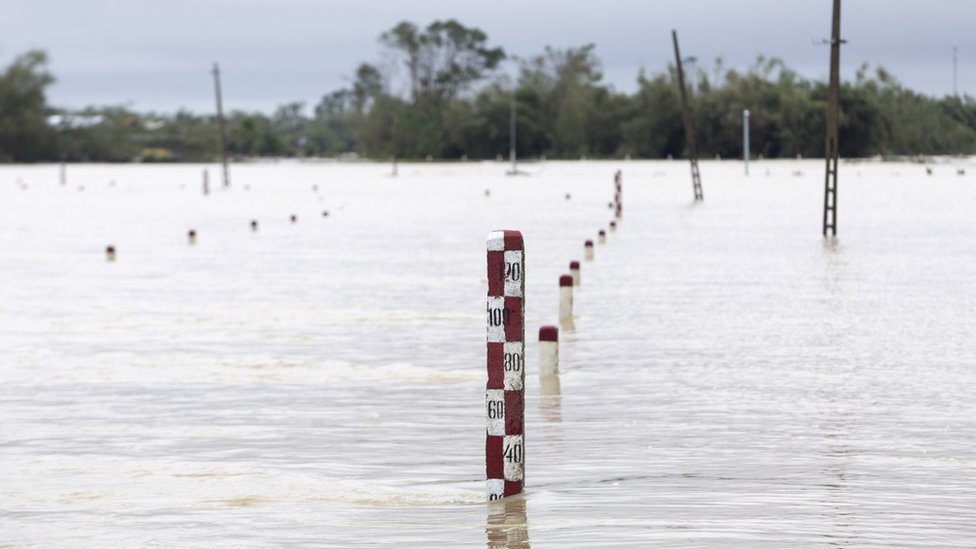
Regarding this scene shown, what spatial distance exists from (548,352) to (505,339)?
5.91m

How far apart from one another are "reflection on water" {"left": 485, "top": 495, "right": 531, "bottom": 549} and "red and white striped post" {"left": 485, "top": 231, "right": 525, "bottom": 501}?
336 mm

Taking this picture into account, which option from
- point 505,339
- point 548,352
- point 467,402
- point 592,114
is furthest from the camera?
point 592,114

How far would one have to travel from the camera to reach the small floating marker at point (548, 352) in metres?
14.8

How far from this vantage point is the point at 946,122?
504 ft

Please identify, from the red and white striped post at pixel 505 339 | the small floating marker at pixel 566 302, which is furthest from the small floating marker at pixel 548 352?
the red and white striped post at pixel 505 339

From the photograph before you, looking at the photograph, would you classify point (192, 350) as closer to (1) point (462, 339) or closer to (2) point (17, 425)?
(1) point (462, 339)

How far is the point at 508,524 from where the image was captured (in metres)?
8.81

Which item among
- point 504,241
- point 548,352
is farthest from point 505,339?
point 548,352

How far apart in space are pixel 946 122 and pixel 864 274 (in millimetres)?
130210

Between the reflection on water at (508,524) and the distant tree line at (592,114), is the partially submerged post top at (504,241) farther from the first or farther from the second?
the distant tree line at (592,114)

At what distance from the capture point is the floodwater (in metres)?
9.03

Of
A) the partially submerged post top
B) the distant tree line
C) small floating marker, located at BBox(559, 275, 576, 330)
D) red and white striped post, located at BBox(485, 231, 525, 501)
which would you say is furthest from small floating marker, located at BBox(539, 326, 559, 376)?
the distant tree line

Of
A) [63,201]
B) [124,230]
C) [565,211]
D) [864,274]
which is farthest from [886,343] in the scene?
[63,201]

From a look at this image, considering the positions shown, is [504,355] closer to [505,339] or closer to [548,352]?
[505,339]
